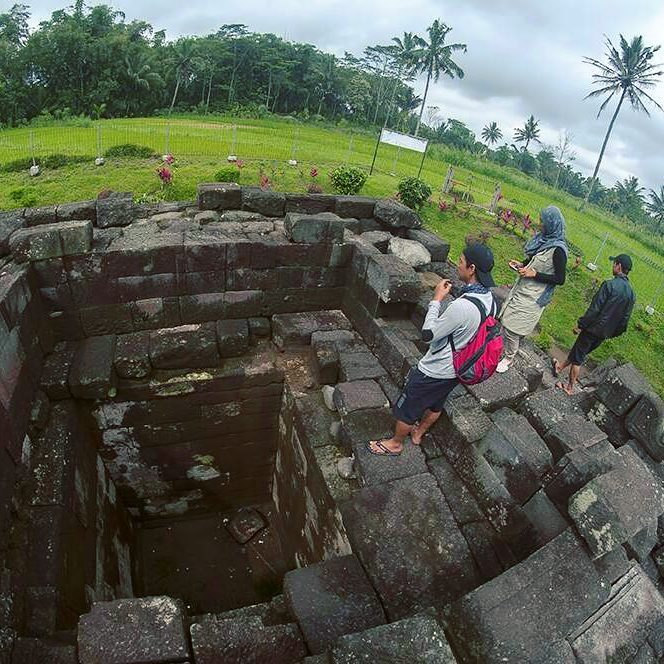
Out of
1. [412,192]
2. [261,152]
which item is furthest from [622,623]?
[261,152]

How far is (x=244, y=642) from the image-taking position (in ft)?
9.73

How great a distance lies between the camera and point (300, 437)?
5238 mm

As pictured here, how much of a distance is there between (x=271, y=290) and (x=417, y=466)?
311cm

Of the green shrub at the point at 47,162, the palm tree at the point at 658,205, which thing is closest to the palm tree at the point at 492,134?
the palm tree at the point at 658,205

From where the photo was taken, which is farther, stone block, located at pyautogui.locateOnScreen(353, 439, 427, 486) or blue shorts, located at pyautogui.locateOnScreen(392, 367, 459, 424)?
stone block, located at pyautogui.locateOnScreen(353, 439, 427, 486)

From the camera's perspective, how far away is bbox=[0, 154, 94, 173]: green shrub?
53.9ft

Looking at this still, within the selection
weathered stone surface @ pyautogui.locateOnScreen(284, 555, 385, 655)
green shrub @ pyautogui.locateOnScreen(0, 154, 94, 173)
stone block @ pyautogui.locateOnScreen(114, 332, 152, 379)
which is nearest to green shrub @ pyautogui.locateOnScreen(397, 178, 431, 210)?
green shrub @ pyautogui.locateOnScreen(0, 154, 94, 173)

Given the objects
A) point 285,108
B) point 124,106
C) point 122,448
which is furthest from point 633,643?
point 285,108

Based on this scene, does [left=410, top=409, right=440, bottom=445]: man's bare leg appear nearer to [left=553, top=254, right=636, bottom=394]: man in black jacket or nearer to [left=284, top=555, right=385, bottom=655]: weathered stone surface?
[left=284, top=555, right=385, bottom=655]: weathered stone surface

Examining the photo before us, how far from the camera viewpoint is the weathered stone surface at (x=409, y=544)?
11.1 ft

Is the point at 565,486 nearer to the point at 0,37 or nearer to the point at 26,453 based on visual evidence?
the point at 26,453

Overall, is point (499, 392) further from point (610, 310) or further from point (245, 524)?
point (245, 524)

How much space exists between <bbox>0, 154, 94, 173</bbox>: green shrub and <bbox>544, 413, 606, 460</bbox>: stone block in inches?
720

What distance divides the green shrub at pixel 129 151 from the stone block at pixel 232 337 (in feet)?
48.1
